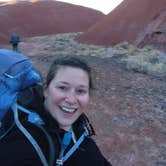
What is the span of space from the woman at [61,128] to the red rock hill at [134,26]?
1446 centimetres

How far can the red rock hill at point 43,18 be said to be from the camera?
32.0 metres

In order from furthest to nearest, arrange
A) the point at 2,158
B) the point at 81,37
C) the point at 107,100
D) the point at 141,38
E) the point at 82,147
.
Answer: the point at 81,37, the point at 141,38, the point at 107,100, the point at 82,147, the point at 2,158

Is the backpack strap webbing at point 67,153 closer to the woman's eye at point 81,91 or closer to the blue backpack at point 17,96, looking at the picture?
the blue backpack at point 17,96

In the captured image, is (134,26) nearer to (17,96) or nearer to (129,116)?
(129,116)

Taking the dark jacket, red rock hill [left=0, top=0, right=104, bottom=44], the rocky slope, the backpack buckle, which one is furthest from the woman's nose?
red rock hill [left=0, top=0, right=104, bottom=44]

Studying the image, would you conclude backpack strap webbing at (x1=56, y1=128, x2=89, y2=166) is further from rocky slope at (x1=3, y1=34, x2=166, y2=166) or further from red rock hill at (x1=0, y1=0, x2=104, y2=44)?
red rock hill at (x1=0, y1=0, x2=104, y2=44)

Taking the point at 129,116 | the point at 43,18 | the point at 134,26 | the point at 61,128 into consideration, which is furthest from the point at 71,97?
the point at 43,18

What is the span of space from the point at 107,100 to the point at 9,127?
6.64 meters

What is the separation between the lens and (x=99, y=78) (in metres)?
10.5

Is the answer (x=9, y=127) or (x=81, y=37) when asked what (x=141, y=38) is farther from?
(x=9, y=127)

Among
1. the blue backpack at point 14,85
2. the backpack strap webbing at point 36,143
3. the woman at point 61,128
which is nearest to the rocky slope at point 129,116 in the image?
the woman at point 61,128

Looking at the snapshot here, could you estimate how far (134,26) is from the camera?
65.3 feet

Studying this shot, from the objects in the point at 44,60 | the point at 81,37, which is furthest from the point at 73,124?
the point at 81,37

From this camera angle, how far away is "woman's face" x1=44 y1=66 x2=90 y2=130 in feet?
7.00
